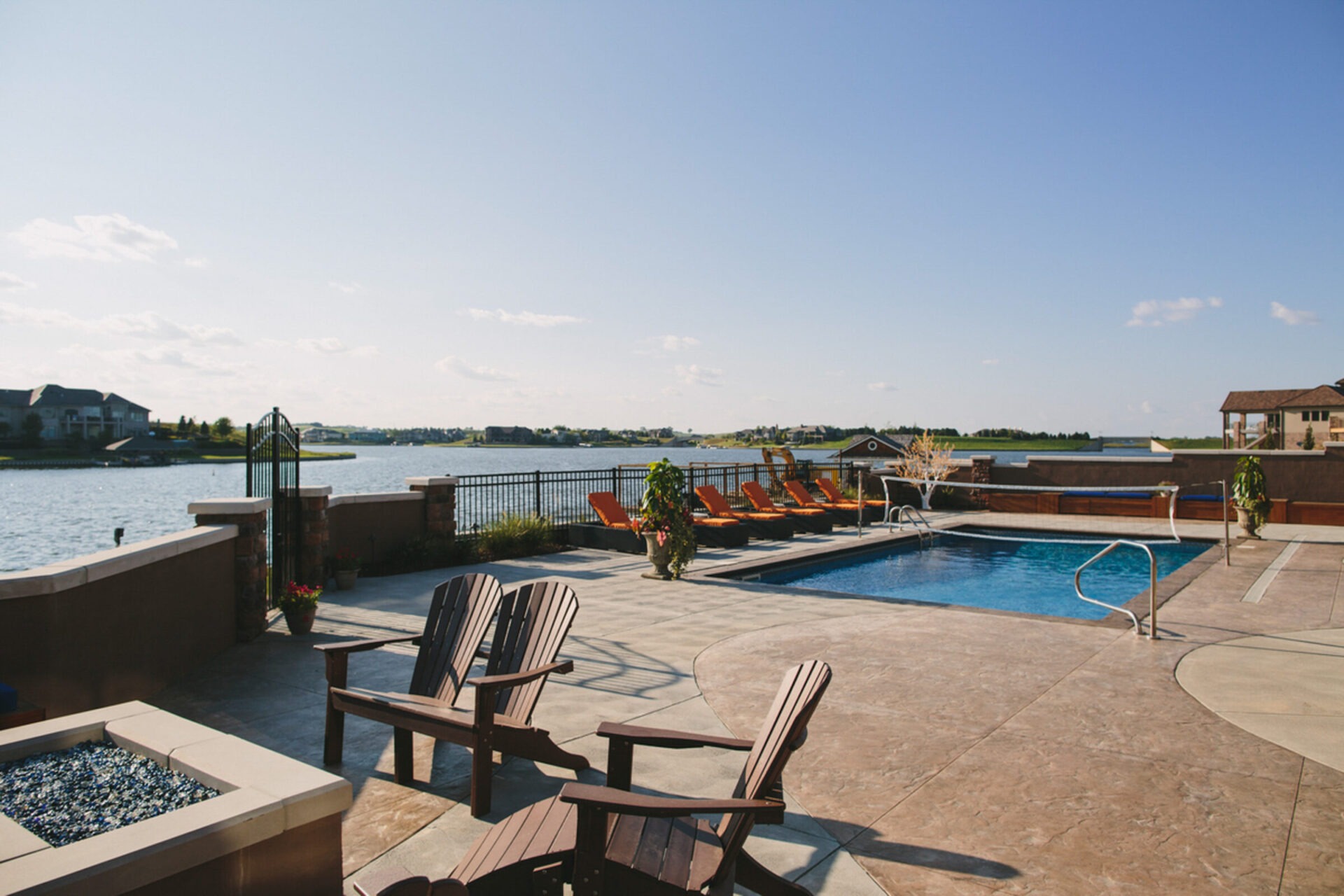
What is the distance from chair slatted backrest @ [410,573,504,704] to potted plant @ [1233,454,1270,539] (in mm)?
13903

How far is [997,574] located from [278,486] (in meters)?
11.0

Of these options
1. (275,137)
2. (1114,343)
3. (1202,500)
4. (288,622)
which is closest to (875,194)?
(1202,500)

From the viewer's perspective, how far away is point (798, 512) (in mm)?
16344

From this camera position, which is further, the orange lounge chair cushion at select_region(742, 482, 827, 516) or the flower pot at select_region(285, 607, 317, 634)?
the orange lounge chair cushion at select_region(742, 482, 827, 516)

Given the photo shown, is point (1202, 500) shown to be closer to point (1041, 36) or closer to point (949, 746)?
point (1041, 36)

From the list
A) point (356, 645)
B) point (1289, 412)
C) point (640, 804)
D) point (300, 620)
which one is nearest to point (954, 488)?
point (300, 620)

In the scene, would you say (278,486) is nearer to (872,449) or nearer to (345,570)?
(345,570)

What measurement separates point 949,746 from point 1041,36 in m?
11.9

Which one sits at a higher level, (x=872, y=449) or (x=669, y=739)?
(x=872, y=449)

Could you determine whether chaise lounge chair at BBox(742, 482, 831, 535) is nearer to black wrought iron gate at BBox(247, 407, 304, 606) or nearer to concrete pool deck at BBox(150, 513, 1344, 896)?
concrete pool deck at BBox(150, 513, 1344, 896)

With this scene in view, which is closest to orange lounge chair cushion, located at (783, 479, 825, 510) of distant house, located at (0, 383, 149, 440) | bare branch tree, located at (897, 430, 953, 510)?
bare branch tree, located at (897, 430, 953, 510)

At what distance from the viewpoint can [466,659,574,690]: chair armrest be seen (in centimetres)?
338

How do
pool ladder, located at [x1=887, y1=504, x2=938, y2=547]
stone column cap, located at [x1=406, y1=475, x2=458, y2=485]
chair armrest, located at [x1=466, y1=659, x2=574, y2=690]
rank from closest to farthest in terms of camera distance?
chair armrest, located at [x1=466, y1=659, x2=574, y2=690], stone column cap, located at [x1=406, y1=475, x2=458, y2=485], pool ladder, located at [x1=887, y1=504, x2=938, y2=547]

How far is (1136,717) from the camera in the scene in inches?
184
